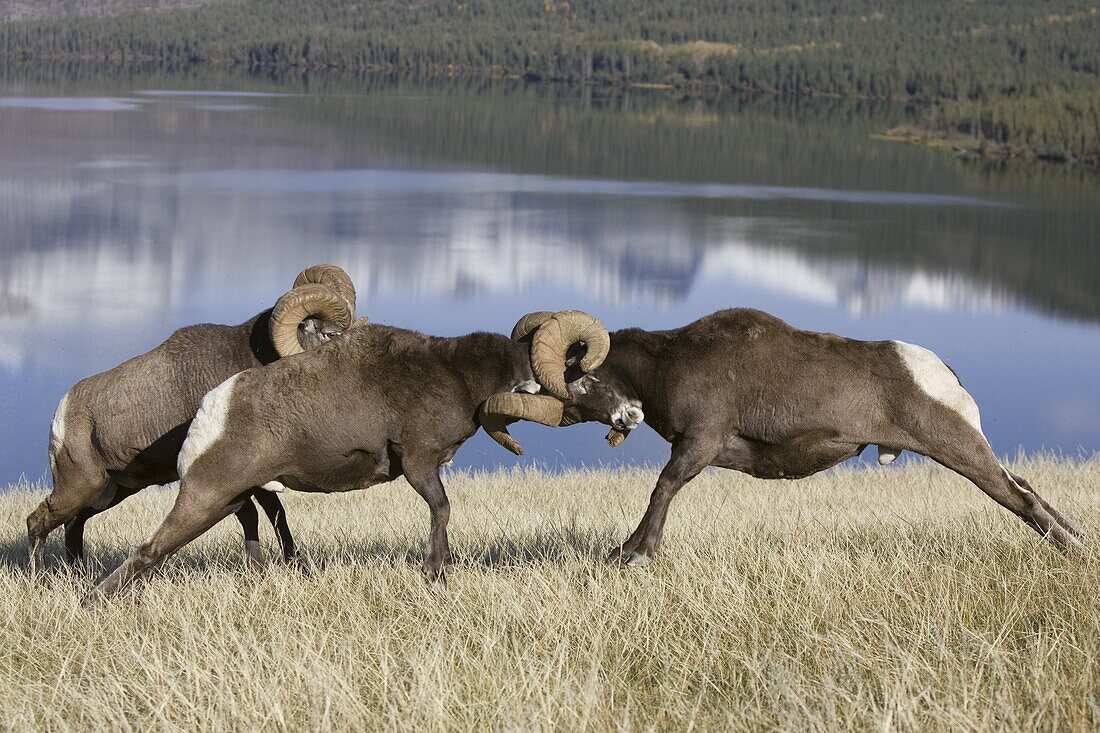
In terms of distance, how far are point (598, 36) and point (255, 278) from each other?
150 meters

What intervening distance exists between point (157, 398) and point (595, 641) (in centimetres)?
317

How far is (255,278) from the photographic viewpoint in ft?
110

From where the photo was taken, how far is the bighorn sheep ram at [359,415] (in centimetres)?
696

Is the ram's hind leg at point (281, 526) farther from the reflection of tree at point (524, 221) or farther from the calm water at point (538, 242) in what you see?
the reflection of tree at point (524, 221)

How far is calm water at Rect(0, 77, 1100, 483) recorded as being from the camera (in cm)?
2698

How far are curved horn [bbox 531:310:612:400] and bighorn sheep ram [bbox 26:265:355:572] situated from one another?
129 cm

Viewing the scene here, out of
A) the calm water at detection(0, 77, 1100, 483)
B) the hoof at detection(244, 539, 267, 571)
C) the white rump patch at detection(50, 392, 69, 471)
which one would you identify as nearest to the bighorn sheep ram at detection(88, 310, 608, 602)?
the hoof at detection(244, 539, 267, 571)

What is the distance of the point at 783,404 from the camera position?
732cm

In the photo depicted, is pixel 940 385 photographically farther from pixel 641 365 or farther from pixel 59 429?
pixel 59 429


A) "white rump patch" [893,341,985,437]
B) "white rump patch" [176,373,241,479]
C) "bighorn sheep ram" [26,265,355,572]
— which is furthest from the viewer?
"bighorn sheep ram" [26,265,355,572]

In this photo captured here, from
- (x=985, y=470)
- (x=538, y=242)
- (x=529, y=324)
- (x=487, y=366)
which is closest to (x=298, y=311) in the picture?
(x=487, y=366)

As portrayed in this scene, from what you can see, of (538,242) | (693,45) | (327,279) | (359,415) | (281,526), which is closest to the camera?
(359,415)

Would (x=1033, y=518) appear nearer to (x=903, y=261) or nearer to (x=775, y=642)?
(x=775, y=642)

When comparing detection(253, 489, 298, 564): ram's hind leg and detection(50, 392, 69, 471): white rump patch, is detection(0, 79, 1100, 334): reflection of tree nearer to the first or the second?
detection(50, 392, 69, 471): white rump patch
